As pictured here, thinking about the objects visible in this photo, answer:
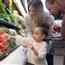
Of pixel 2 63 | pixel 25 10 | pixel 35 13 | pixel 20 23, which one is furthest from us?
pixel 25 10

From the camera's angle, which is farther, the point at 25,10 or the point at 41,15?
the point at 25,10

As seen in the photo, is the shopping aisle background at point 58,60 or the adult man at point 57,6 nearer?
the adult man at point 57,6

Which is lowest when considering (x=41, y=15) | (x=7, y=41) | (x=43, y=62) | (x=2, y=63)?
(x=43, y=62)

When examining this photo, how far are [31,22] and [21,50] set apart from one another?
656 millimetres

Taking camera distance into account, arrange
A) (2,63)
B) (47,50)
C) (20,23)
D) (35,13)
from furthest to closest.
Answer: (20,23) < (35,13) < (47,50) < (2,63)

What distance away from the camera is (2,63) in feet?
5.78

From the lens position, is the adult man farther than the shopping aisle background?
No

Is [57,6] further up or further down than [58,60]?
further up

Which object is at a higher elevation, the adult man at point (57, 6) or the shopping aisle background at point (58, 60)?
the adult man at point (57, 6)

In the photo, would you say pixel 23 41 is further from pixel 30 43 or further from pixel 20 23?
pixel 20 23

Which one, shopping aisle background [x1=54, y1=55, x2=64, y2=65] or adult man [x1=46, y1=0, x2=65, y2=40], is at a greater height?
adult man [x1=46, y1=0, x2=65, y2=40]

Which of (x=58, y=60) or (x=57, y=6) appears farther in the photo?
(x=58, y=60)

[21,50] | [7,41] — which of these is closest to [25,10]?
[21,50]

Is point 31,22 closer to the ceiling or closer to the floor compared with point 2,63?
closer to the ceiling
